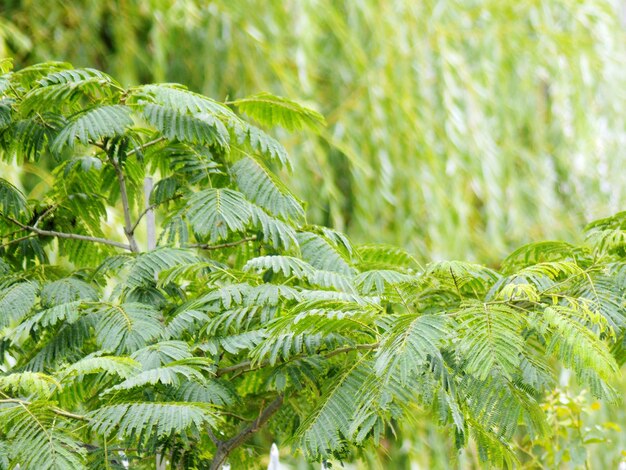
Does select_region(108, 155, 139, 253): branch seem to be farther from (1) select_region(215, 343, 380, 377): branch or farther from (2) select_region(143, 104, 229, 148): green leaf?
(1) select_region(215, 343, 380, 377): branch

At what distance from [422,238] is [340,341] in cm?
282

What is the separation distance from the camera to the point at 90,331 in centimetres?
190

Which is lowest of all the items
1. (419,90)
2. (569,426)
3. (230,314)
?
(569,426)

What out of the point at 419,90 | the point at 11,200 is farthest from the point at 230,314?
the point at 419,90

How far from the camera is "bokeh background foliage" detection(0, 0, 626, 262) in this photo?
4.30m

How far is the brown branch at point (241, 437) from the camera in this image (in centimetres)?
192

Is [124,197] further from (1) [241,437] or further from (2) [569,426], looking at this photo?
(2) [569,426]

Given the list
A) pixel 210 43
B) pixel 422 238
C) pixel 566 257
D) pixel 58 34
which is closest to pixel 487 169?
pixel 422 238

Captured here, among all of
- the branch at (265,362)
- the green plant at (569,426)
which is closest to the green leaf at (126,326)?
the branch at (265,362)

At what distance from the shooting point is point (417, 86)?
15.2 ft

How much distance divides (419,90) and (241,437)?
298 centimetres

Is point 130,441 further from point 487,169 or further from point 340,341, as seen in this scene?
point 487,169

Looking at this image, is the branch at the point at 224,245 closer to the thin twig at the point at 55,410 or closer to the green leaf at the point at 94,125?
the green leaf at the point at 94,125

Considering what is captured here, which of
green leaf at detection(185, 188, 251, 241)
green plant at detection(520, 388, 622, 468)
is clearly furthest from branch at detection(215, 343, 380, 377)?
green plant at detection(520, 388, 622, 468)
